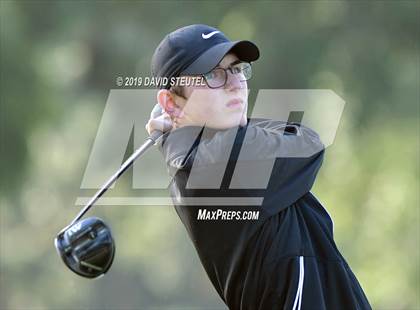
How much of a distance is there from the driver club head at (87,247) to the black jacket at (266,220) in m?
0.19

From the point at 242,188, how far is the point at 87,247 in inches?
13.8

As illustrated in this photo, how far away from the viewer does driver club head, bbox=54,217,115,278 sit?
195 centimetres

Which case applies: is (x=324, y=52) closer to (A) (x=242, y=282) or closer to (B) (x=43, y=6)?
(B) (x=43, y=6)

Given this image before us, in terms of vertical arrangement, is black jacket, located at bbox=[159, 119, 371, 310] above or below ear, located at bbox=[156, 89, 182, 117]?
below

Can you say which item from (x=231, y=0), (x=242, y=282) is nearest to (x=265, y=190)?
(x=242, y=282)

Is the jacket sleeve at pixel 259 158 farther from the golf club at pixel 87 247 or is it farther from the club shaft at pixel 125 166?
the golf club at pixel 87 247

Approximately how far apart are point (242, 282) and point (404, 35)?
5519 millimetres

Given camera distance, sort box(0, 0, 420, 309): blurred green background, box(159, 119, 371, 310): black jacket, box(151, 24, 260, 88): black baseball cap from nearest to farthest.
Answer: box(159, 119, 371, 310): black jacket
box(151, 24, 260, 88): black baseball cap
box(0, 0, 420, 309): blurred green background

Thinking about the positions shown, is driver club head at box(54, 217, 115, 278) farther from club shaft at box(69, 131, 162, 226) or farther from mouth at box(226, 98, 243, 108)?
mouth at box(226, 98, 243, 108)

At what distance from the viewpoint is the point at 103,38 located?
713cm

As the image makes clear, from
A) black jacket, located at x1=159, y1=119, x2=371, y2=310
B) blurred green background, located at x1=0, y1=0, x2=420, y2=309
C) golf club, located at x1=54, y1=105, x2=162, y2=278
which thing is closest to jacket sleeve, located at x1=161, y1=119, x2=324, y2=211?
black jacket, located at x1=159, y1=119, x2=371, y2=310

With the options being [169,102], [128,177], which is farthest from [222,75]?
[128,177]

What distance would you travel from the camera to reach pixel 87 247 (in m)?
1.95

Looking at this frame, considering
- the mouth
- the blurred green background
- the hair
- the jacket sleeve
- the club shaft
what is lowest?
the blurred green background
